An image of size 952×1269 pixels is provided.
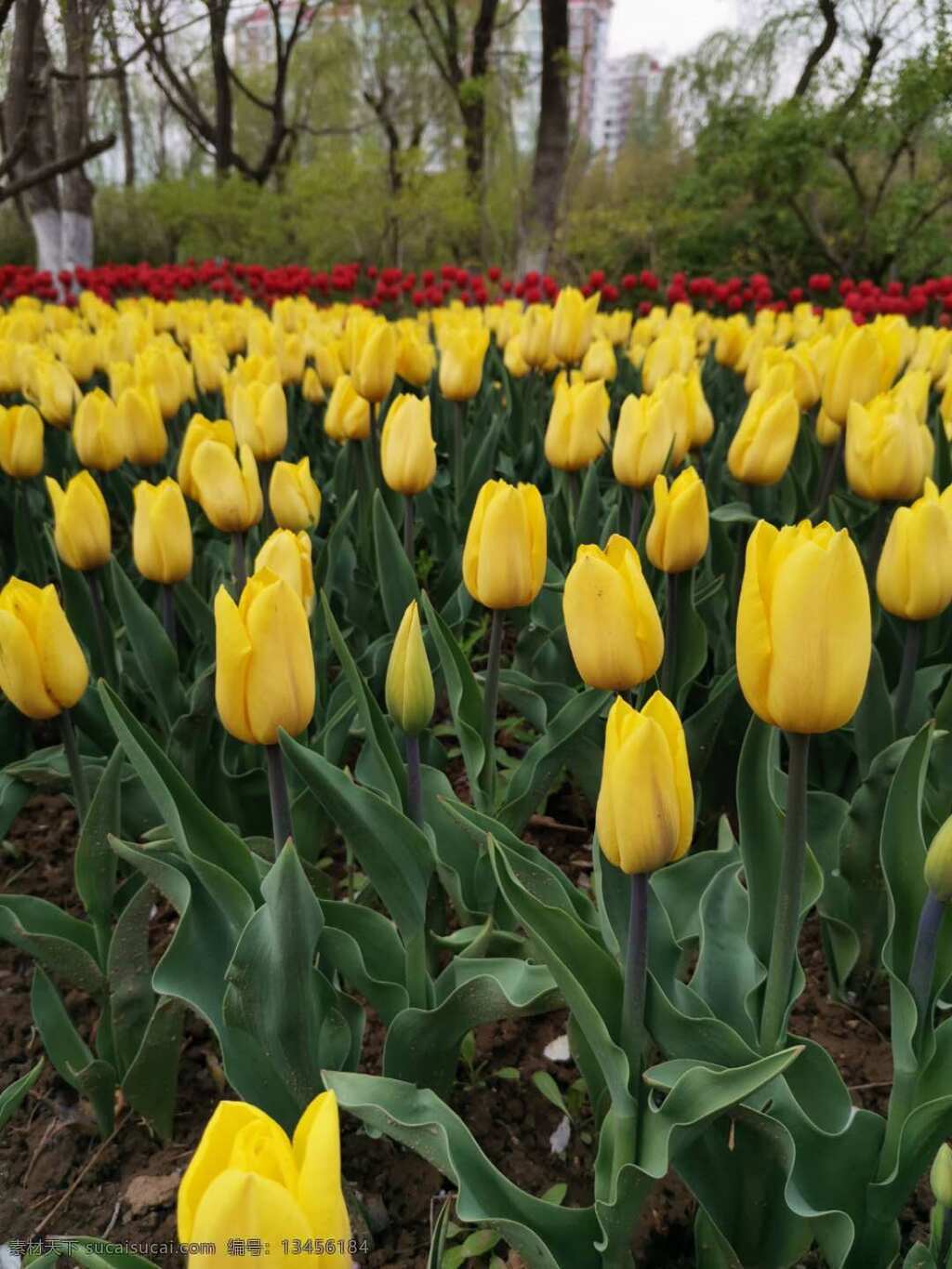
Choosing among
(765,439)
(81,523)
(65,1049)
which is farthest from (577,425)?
(65,1049)

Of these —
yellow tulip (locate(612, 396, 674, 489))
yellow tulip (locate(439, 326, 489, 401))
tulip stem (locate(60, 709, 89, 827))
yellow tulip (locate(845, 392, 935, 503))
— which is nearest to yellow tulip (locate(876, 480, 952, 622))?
yellow tulip (locate(845, 392, 935, 503))

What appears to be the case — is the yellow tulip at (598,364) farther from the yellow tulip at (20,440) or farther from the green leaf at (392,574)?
the yellow tulip at (20,440)

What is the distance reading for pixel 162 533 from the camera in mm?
1724

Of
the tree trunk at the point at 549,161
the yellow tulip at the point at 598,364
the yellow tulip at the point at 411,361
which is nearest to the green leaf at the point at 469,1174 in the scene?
the yellow tulip at the point at 411,361

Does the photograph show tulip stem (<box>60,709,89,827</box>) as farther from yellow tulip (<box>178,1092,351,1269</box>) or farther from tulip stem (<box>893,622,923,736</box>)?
tulip stem (<box>893,622,923,736</box>)

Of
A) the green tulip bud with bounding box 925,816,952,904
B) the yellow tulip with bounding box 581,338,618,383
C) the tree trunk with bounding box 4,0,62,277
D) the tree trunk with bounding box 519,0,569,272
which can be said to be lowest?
the green tulip bud with bounding box 925,816,952,904

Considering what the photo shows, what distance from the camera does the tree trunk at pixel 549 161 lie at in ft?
36.7

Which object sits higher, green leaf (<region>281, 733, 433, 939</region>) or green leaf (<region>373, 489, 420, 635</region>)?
green leaf (<region>373, 489, 420, 635</region>)

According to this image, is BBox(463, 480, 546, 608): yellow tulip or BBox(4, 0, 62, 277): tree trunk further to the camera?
BBox(4, 0, 62, 277): tree trunk

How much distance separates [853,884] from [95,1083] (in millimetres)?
1209

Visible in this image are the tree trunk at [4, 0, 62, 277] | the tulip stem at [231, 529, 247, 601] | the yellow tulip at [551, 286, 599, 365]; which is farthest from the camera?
the yellow tulip at [551, 286, 599, 365]

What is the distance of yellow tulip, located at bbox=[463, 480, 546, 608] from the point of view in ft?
4.55

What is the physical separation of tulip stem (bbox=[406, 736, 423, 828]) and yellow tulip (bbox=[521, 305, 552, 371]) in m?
2.26

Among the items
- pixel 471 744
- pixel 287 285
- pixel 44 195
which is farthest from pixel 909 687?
pixel 44 195
